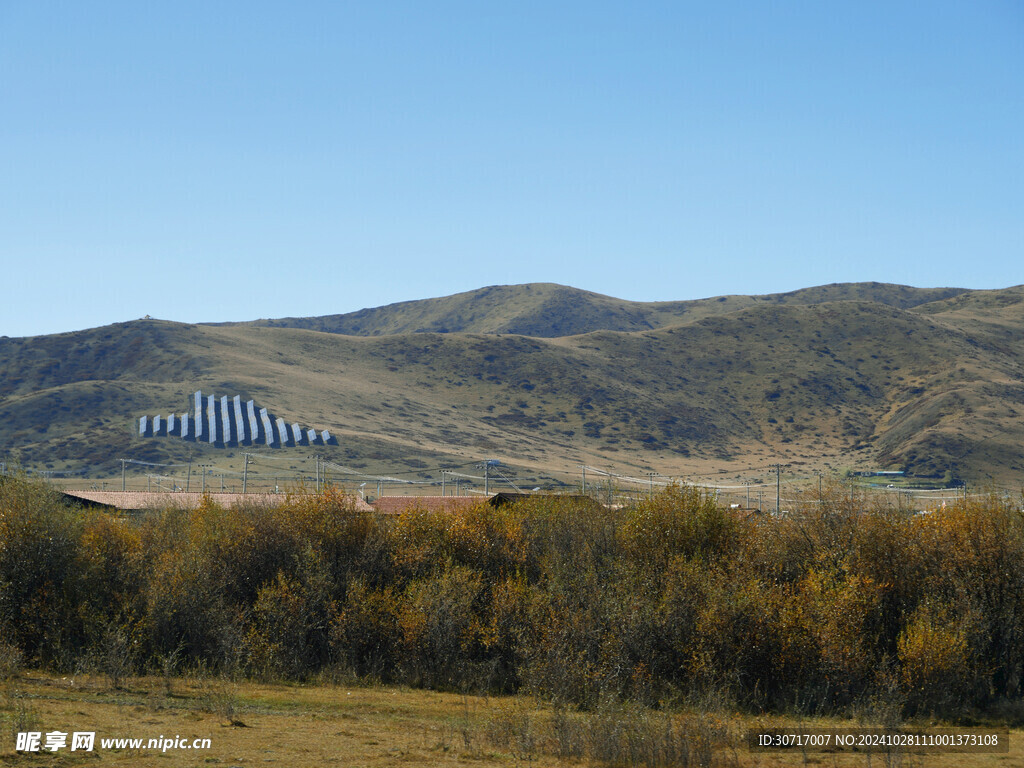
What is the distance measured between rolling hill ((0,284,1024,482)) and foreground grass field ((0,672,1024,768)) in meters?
81.6

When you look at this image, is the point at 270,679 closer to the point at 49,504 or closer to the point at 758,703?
the point at 49,504

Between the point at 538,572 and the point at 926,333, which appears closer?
the point at 538,572

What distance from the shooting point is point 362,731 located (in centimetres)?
1900

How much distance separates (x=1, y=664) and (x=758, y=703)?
17789 mm

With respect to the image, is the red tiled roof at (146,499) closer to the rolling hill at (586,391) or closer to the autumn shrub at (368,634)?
the autumn shrub at (368,634)

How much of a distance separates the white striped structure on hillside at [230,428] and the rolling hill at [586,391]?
2387mm

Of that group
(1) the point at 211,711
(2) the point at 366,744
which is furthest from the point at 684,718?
(1) the point at 211,711

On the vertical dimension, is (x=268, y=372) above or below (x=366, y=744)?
above

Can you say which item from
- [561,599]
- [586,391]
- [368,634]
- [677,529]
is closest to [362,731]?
[368,634]

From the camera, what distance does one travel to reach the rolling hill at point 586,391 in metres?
112

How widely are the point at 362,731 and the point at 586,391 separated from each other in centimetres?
13007

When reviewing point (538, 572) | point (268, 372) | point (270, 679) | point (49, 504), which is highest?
point (268, 372)

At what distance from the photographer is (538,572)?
99.3 ft

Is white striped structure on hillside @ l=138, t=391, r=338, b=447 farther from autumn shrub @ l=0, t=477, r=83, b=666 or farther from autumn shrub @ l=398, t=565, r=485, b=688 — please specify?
autumn shrub @ l=398, t=565, r=485, b=688
